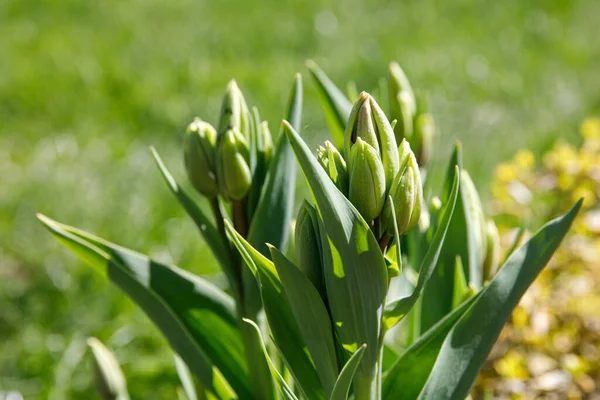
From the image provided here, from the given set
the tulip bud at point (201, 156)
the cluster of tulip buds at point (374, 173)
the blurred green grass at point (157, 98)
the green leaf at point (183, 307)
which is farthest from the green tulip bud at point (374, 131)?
the blurred green grass at point (157, 98)

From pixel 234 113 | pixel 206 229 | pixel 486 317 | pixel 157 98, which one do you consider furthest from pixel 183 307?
pixel 157 98

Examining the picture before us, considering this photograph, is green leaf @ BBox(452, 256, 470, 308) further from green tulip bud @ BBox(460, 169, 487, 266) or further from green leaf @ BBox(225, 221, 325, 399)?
green leaf @ BBox(225, 221, 325, 399)

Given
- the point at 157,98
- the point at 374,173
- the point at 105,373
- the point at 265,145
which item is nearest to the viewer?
the point at 374,173

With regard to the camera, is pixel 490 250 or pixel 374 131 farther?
pixel 490 250

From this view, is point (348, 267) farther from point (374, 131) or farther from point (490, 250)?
point (490, 250)

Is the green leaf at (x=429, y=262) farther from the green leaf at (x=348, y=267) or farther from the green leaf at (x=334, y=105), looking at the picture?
the green leaf at (x=334, y=105)

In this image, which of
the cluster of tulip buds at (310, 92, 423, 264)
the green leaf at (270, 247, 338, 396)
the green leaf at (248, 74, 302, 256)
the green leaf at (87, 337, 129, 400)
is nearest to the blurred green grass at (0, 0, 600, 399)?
the green leaf at (87, 337, 129, 400)
